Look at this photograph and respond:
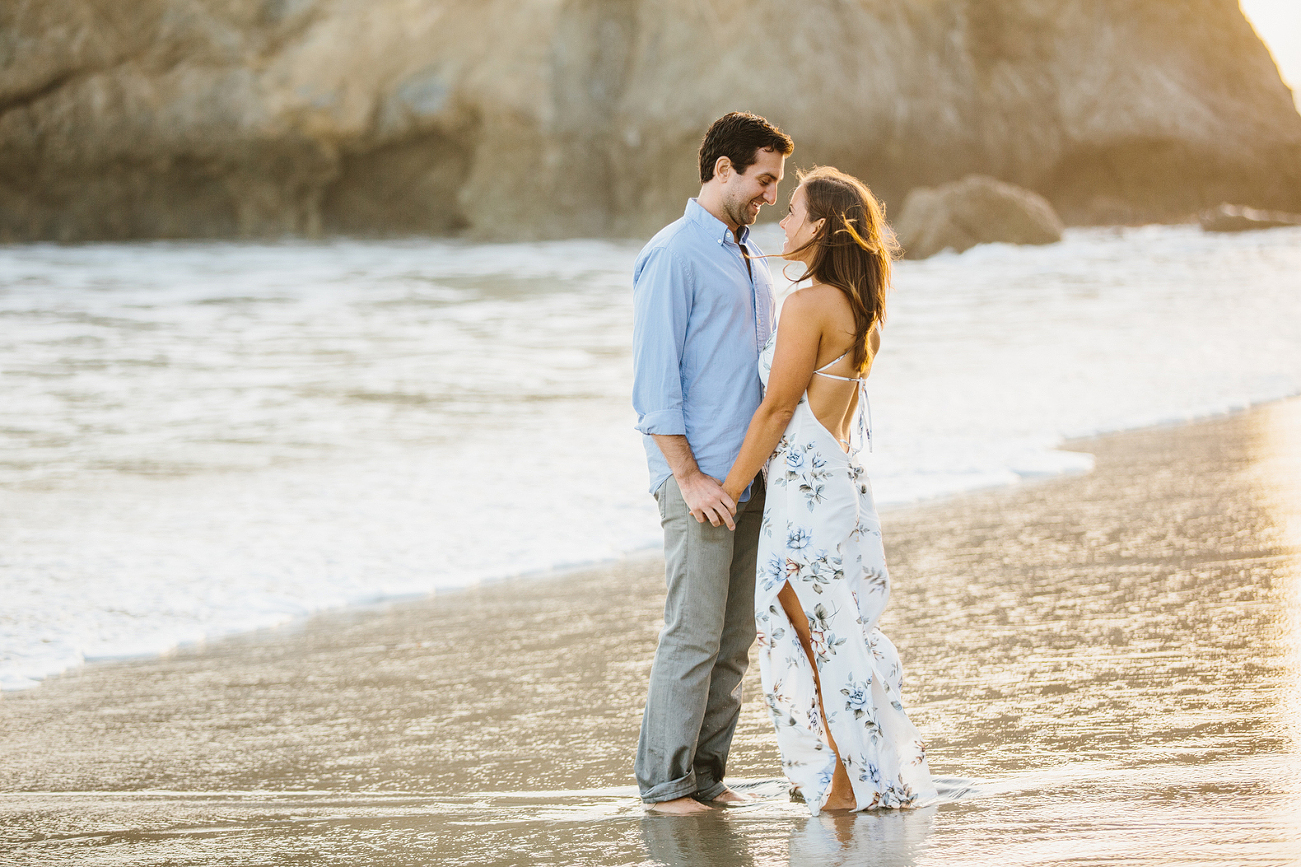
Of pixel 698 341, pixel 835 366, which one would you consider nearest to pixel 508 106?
pixel 698 341

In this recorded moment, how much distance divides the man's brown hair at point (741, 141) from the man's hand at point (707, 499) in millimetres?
674

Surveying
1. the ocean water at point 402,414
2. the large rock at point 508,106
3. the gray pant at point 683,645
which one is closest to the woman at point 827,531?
the gray pant at point 683,645

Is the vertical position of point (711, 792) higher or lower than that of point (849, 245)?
lower

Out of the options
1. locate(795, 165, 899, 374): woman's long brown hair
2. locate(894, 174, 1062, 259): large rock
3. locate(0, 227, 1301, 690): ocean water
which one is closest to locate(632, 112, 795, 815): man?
locate(795, 165, 899, 374): woman's long brown hair

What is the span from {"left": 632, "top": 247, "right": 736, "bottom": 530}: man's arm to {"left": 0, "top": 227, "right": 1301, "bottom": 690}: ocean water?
8.88 feet

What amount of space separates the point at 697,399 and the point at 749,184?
1.62 ft

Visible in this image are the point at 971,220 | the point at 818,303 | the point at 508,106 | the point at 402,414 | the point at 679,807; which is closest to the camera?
the point at 818,303

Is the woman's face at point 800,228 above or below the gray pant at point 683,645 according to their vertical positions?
above

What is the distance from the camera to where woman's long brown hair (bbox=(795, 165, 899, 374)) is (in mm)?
2604

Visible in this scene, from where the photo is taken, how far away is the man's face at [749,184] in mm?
2709

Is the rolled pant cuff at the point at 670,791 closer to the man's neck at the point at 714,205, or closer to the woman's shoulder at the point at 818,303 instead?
the woman's shoulder at the point at 818,303

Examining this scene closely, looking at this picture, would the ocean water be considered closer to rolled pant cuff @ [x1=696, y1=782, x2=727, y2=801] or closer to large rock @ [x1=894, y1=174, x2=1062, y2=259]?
rolled pant cuff @ [x1=696, y1=782, x2=727, y2=801]

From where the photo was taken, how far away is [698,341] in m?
2.71

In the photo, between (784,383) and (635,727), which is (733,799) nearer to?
(635,727)
